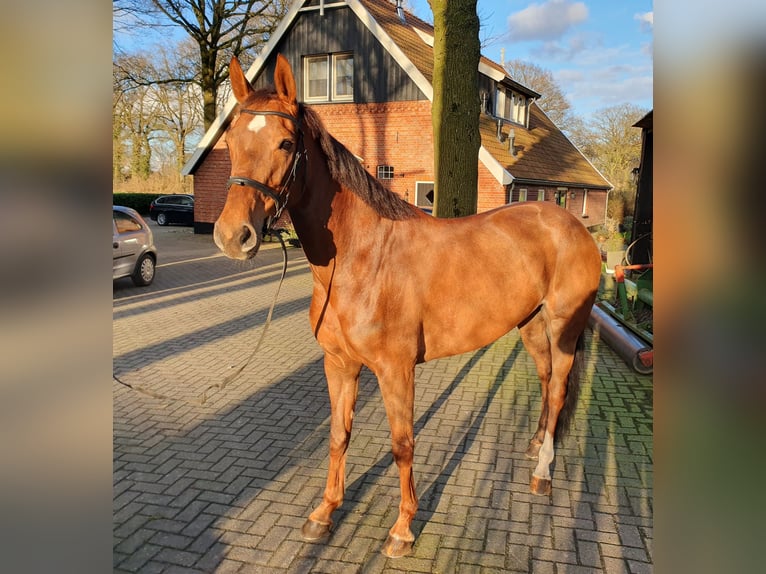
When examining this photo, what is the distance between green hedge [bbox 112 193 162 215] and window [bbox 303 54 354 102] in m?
18.1

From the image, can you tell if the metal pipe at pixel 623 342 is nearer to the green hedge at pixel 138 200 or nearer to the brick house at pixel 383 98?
the brick house at pixel 383 98

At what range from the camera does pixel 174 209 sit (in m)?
29.1

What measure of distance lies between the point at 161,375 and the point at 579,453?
4651mm

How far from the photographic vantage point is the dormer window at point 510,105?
19562mm

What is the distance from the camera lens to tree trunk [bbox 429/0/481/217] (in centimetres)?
690

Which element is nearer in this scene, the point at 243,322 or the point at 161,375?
the point at 161,375

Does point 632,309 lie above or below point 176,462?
above

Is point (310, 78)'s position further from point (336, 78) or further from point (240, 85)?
point (240, 85)
